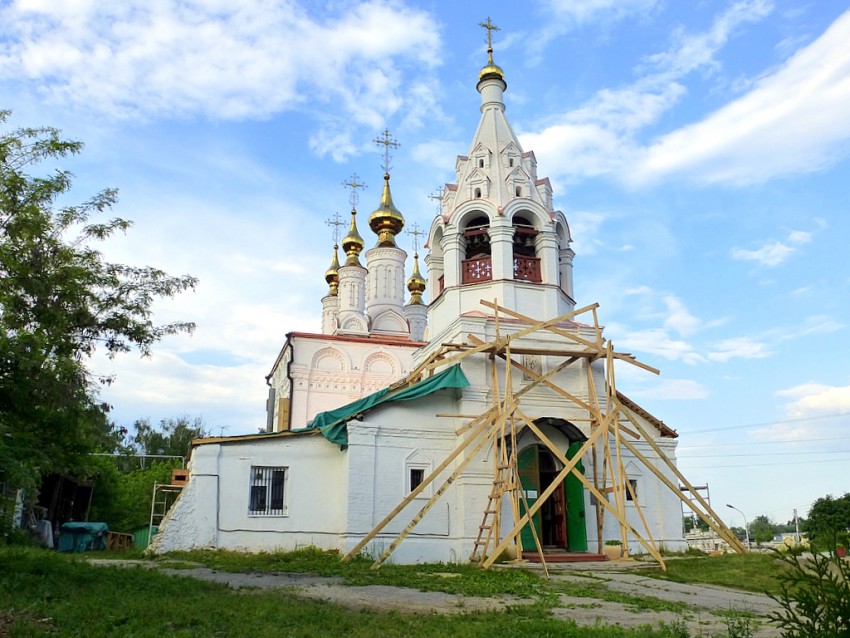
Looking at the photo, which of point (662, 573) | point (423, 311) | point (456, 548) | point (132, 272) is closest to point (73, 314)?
point (132, 272)

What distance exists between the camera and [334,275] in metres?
35.5

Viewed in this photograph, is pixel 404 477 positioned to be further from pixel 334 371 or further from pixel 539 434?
pixel 334 371

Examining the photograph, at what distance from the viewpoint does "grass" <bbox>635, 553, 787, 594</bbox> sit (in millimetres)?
11328

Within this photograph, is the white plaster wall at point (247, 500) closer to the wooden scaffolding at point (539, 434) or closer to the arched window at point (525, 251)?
the wooden scaffolding at point (539, 434)

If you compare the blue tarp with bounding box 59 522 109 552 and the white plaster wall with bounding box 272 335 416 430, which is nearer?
the blue tarp with bounding box 59 522 109 552

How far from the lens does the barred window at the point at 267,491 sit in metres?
15.8

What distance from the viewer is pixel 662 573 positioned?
41.8 feet

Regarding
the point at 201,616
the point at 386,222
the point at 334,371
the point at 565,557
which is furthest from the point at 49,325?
the point at 386,222

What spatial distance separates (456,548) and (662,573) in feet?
14.9

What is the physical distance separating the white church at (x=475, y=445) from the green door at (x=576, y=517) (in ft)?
0.10

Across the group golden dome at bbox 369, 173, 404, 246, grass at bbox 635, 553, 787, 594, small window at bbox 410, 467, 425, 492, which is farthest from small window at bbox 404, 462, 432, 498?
golden dome at bbox 369, 173, 404, 246

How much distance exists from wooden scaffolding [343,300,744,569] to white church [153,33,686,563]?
0.06m

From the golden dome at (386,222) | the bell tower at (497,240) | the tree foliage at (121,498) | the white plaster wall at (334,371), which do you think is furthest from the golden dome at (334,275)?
the bell tower at (497,240)

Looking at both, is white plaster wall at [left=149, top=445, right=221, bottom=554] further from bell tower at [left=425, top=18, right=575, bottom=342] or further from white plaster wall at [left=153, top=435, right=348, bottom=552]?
bell tower at [left=425, top=18, right=575, bottom=342]
